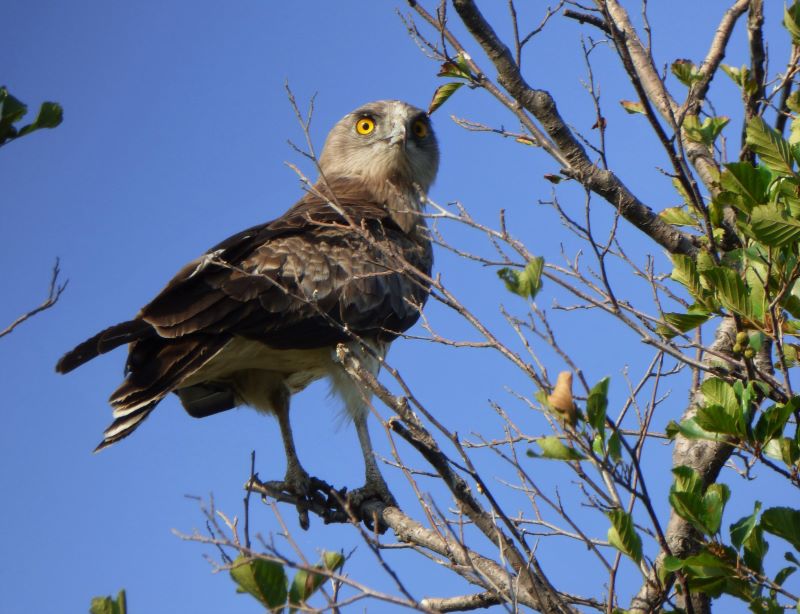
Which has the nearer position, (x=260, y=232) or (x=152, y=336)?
(x=152, y=336)

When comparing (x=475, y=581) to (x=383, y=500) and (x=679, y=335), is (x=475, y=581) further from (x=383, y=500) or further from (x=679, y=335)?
(x=383, y=500)

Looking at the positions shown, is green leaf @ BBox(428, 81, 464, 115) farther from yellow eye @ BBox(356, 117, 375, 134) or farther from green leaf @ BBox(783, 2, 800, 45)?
yellow eye @ BBox(356, 117, 375, 134)

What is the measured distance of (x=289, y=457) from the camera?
6.42m

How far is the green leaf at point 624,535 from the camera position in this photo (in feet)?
9.69

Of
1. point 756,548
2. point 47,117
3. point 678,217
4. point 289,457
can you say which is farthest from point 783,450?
point 289,457

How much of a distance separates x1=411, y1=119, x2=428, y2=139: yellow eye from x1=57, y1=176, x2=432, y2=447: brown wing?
1.90m

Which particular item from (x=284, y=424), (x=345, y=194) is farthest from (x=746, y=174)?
(x=345, y=194)

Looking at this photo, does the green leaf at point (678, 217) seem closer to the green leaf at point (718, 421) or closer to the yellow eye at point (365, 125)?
the green leaf at point (718, 421)

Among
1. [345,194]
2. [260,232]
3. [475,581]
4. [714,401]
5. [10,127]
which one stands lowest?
[475,581]

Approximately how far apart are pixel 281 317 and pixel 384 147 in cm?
280

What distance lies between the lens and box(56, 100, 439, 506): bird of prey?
5242mm

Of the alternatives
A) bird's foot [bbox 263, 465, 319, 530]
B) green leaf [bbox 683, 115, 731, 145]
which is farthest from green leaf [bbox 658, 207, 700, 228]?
bird's foot [bbox 263, 465, 319, 530]

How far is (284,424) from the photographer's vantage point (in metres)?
6.65

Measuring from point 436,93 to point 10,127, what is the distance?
168cm
